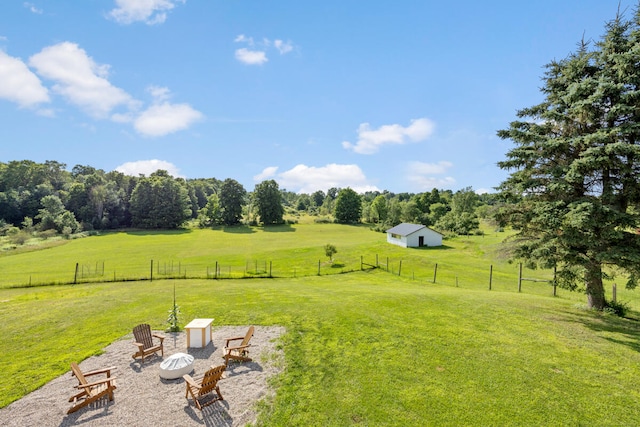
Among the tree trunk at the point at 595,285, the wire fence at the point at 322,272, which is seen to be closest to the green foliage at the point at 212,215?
the wire fence at the point at 322,272

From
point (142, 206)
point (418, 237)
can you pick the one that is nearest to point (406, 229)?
point (418, 237)

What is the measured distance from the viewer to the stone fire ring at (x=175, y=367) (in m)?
8.02

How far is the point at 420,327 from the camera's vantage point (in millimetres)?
11156

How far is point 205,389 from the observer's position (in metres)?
6.95

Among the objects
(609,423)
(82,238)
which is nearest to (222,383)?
(609,423)

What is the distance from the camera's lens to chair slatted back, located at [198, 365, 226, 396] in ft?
22.6

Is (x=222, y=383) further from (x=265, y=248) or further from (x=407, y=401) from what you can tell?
(x=265, y=248)

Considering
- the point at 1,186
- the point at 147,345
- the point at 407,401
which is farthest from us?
the point at 1,186

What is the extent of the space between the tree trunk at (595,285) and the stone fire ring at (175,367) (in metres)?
15.2

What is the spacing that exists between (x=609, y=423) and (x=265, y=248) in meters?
44.5

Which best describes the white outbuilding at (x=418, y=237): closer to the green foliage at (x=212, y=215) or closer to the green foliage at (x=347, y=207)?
the green foliage at (x=347, y=207)

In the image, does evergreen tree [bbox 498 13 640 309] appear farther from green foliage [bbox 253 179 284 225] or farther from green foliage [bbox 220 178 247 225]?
green foliage [bbox 220 178 247 225]

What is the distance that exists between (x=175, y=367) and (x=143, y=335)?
2532 millimetres

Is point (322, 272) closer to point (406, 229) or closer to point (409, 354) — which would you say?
point (409, 354)
